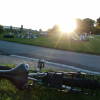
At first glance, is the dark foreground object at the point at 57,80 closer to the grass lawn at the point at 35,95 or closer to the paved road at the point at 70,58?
the grass lawn at the point at 35,95

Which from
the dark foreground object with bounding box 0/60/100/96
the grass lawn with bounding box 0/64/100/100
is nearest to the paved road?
the grass lawn with bounding box 0/64/100/100

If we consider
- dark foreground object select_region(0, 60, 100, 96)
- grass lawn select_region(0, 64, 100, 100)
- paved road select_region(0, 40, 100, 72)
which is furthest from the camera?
paved road select_region(0, 40, 100, 72)

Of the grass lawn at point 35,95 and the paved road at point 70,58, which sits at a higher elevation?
the paved road at point 70,58

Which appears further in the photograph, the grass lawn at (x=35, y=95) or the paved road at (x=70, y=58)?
the paved road at (x=70, y=58)

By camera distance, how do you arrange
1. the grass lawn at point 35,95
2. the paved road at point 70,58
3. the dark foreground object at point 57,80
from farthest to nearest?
1. the paved road at point 70,58
2. the grass lawn at point 35,95
3. the dark foreground object at point 57,80

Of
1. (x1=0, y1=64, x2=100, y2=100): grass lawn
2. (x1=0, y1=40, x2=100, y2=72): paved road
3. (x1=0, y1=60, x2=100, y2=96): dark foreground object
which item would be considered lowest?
(x1=0, y1=64, x2=100, y2=100): grass lawn

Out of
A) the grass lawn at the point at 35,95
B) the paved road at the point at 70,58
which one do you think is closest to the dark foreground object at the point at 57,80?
the grass lawn at the point at 35,95

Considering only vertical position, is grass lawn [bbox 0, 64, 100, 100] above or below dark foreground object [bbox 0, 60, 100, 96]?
below

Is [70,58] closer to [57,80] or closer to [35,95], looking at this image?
[35,95]

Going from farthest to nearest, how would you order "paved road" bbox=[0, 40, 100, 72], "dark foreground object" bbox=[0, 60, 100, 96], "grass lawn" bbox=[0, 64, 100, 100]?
"paved road" bbox=[0, 40, 100, 72]
"grass lawn" bbox=[0, 64, 100, 100]
"dark foreground object" bbox=[0, 60, 100, 96]

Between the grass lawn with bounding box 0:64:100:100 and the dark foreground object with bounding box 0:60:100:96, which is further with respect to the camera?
the grass lawn with bounding box 0:64:100:100

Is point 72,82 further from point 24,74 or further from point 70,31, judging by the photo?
point 70,31

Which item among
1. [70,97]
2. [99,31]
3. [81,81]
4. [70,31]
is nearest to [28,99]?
[70,97]

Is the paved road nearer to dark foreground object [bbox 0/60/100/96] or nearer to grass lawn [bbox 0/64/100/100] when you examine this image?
grass lawn [bbox 0/64/100/100]
